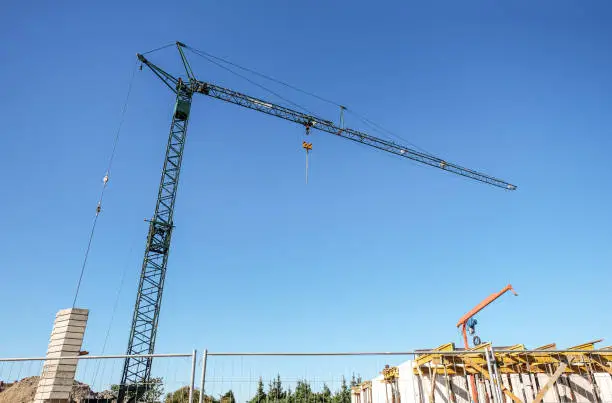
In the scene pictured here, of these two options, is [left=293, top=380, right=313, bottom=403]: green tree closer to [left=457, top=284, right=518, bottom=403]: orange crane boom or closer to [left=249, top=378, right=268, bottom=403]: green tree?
[left=249, top=378, right=268, bottom=403]: green tree

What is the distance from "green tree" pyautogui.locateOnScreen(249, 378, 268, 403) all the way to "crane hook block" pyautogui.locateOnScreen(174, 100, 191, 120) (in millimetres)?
33874

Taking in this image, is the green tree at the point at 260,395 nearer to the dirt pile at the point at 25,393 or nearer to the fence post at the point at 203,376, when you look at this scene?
the fence post at the point at 203,376

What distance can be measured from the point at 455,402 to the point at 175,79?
35843 mm

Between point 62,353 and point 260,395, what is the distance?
30.7 ft

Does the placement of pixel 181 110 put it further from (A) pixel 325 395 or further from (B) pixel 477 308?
(A) pixel 325 395

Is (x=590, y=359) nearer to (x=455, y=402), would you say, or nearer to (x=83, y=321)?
(x=455, y=402)

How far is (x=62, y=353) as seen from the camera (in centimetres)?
1330

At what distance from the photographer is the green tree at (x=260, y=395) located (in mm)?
7707

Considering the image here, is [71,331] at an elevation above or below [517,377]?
above

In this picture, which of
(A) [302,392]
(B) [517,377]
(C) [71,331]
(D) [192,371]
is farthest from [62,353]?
(B) [517,377]

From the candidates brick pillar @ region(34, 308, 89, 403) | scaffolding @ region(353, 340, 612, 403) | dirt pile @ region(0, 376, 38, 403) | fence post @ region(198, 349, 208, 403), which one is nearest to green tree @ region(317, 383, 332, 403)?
fence post @ region(198, 349, 208, 403)

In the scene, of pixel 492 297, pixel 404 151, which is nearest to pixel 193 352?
pixel 492 297

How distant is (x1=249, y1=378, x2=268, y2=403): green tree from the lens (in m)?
7.71

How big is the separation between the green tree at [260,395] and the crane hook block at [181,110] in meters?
33.9
